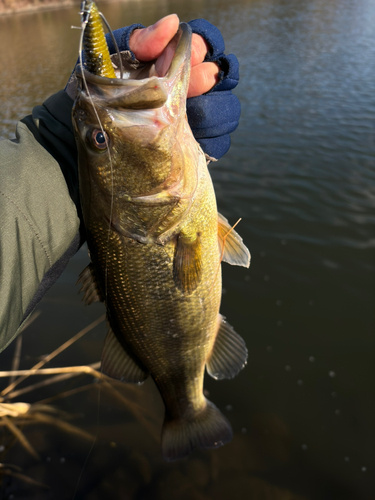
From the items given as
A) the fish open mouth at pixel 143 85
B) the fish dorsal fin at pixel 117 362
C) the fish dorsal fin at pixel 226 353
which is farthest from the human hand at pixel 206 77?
the fish dorsal fin at pixel 117 362

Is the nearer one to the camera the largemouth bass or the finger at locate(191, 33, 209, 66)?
the largemouth bass

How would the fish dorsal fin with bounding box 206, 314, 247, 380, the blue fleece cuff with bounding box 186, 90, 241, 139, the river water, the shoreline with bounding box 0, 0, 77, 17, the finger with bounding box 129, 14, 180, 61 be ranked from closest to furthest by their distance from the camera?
the finger with bounding box 129, 14, 180, 61
the blue fleece cuff with bounding box 186, 90, 241, 139
the fish dorsal fin with bounding box 206, 314, 247, 380
the river water
the shoreline with bounding box 0, 0, 77, 17

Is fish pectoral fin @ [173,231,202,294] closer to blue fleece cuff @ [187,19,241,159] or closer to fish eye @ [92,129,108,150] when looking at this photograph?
fish eye @ [92,129,108,150]

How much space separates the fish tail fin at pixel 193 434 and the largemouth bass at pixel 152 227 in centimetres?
34

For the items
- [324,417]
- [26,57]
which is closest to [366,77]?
[324,417]

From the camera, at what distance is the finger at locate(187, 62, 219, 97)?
2043mm

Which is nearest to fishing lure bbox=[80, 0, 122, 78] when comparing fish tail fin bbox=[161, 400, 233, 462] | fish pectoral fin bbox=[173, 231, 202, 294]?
fish pectoral fin bbox=[173, 231, 202, 294]

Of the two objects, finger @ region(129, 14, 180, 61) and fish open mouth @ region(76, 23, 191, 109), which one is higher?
finger @ region(129, 14, 180, 61)

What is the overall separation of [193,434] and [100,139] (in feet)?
7.50

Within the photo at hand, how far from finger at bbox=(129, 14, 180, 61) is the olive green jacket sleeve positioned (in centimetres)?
66

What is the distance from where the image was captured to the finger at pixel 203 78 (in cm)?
204

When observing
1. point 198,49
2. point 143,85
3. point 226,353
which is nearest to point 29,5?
point 198,49

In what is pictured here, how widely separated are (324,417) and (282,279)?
2.30 metres

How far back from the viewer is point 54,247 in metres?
2.07
